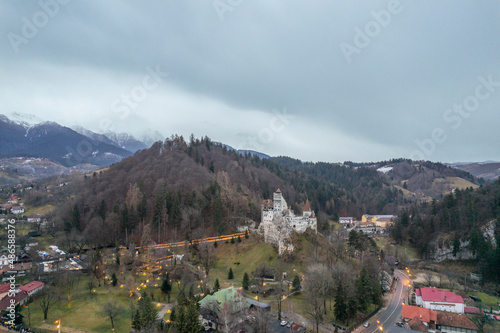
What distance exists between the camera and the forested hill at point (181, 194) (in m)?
82.8

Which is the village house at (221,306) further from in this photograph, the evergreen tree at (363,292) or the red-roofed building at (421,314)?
the red-roofed building at (421,314)

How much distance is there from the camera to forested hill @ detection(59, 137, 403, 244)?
82750 mm

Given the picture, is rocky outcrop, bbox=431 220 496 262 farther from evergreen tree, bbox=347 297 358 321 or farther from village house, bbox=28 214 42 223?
village house, bbox=28 214 42 223

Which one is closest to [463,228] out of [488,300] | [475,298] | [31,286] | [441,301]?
[488,300]

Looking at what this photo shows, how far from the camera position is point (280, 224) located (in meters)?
70.1

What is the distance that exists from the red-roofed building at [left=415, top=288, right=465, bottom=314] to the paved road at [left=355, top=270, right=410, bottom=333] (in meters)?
3.99

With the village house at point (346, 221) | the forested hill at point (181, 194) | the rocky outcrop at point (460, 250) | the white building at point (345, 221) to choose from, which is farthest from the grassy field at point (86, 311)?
the white building at point (345, 221)

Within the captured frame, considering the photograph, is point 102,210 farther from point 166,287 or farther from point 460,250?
point 460,250

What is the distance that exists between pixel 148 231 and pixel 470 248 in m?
83.0

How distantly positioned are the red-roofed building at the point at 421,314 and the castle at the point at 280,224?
81.8ft

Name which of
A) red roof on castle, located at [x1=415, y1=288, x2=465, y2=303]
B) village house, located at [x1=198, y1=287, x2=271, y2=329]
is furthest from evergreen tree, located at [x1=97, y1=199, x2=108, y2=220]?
red roof on castle, located at [x1=415, y1=288, x2=465, y2=303]

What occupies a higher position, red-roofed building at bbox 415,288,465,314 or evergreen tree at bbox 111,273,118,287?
evergreen tree at bbox 111,273,118,287

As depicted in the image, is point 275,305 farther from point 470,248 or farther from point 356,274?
point 470,248

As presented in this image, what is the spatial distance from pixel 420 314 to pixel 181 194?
66.6 m
